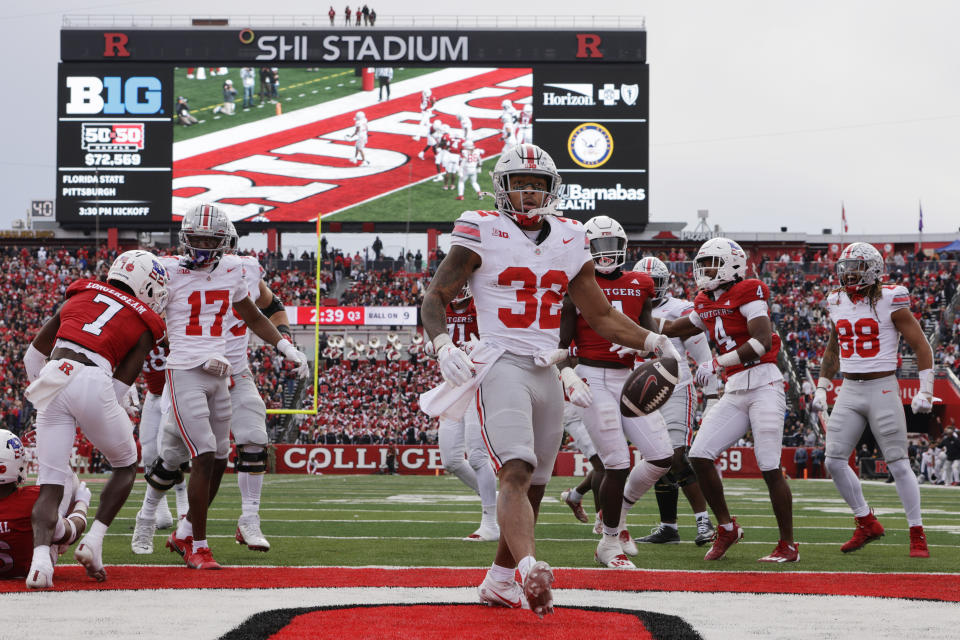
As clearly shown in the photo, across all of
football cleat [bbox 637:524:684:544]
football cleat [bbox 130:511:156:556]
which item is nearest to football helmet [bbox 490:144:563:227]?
football cleat [bbox 130:511:156:556]

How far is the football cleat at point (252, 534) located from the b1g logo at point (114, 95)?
99.3 feet

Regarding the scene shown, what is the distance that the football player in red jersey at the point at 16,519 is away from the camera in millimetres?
6211

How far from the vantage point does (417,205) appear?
3628cm

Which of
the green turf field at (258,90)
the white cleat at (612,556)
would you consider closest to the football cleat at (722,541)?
the white cleat at (612,556)

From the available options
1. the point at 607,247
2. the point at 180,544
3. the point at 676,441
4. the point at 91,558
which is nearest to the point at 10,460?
the point at 91,558

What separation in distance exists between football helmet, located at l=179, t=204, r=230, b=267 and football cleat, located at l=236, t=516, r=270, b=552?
1.86 metres

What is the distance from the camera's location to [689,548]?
29.4ft

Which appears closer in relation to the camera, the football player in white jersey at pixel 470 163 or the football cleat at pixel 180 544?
the football cleat at pixel 180 544

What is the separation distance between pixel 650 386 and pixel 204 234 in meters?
3.12

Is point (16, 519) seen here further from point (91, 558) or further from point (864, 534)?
point (864, 534)

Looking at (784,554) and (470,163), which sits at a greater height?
(470,163)

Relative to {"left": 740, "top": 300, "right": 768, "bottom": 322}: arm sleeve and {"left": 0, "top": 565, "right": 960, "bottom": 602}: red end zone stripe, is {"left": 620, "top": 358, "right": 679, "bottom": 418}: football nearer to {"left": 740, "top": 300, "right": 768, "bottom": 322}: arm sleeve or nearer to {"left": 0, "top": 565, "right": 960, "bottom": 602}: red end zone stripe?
{"left": 0, "top": 565, "right": 960, "bottom": 602}: red end zone stripe

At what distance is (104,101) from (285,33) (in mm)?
6223

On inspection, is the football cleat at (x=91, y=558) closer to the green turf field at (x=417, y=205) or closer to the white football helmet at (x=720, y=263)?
the white football helmet at (x=720, y=263)
